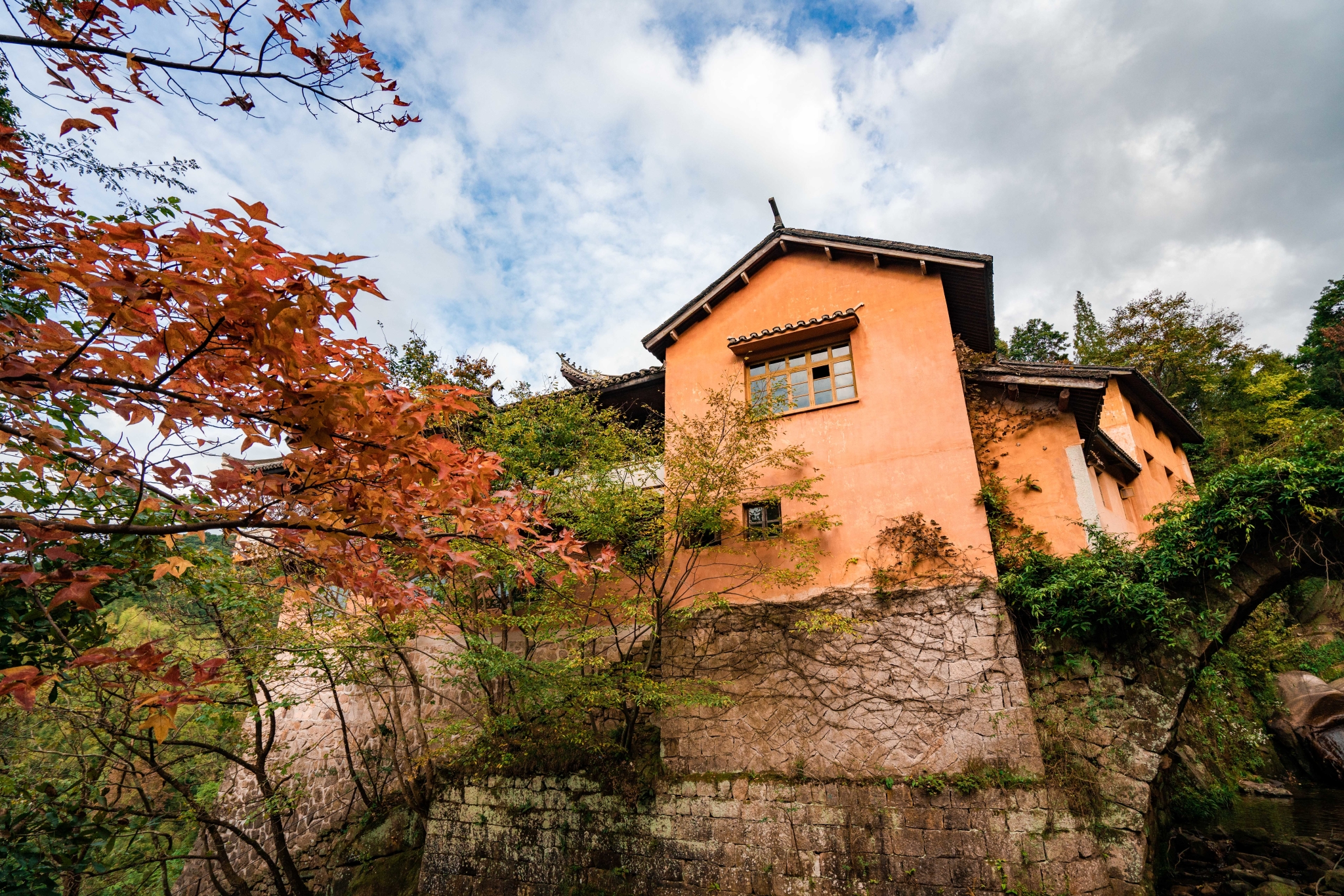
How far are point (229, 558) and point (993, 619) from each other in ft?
28.5

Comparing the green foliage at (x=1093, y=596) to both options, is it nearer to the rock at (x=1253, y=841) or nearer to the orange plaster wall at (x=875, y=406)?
the orange plaster wall at (x=875, y=406)

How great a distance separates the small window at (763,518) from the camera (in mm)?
9172

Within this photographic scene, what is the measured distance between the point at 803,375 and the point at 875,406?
139 centimetres

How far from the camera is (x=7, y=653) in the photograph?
155 inches

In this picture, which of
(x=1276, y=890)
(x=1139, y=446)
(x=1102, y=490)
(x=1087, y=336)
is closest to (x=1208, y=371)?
(x=1087, y=336)

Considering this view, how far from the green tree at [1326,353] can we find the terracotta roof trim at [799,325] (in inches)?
941

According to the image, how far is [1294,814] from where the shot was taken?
10.2m

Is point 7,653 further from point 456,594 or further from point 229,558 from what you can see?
point 456,594

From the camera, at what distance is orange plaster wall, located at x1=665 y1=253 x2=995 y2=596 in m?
8.62

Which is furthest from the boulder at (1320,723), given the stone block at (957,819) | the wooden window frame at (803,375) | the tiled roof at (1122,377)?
the wooden window frame at (803,375)

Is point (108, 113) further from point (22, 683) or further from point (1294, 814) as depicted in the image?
point (1294, 814)

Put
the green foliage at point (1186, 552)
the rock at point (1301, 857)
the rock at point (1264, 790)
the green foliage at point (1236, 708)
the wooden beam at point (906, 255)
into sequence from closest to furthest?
the green foliage at point (1186, 552) < the rock at point (1301, 857) < the green foliage at point (1236, 708) < the wooden beam at point (906, 255) < the rock at point (1264, 790)

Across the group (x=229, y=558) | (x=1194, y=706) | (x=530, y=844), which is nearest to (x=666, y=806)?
(x=530, y=844)

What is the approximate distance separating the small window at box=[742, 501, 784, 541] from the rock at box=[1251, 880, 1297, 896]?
6461 millimetres
